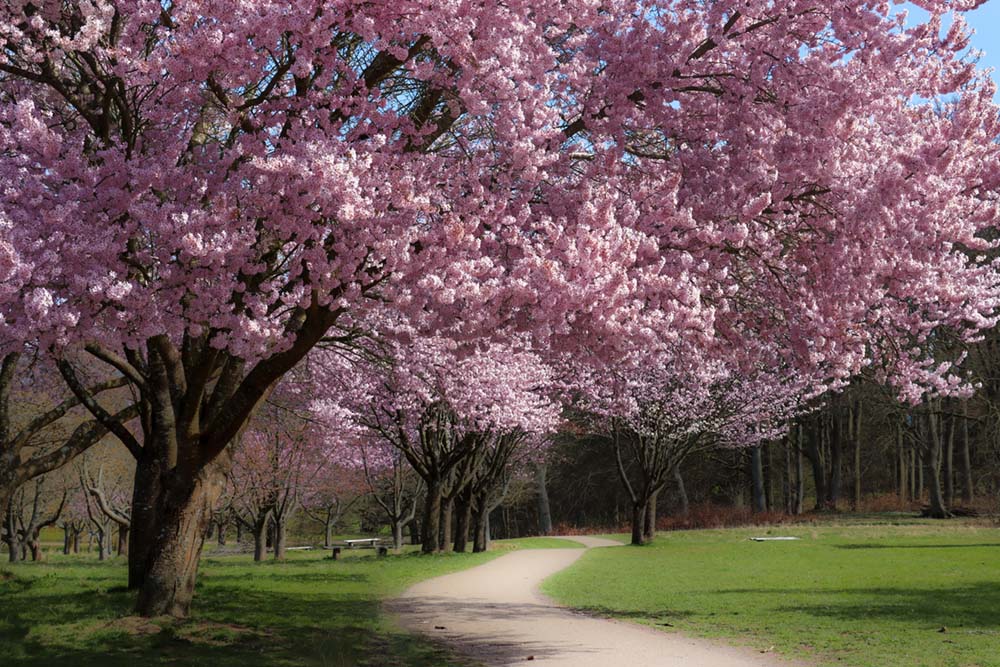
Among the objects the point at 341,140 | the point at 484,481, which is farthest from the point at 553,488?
the point at 341,140

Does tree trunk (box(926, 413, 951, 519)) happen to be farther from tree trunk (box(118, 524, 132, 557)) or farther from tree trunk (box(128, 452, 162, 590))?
tree trunk (box(118, 524, 132, 557))

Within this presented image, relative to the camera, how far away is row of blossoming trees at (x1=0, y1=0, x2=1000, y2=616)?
322 inches

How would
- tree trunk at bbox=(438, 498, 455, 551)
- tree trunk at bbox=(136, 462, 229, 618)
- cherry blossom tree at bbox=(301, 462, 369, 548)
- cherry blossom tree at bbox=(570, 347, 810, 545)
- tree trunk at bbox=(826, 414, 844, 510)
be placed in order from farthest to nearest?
1. tree trunk at bbox=(826, 414, 844, 510)
2. cherry blossom tree at bbox=(301, 462, 369, 548)
3. cherry blossom tree at bbox=(570, 347, 810, 545)
4. tree trunk at bbox=(438, 498, 455, 551)
5. tree trunk at bbox=(136, 462, 229, 618)

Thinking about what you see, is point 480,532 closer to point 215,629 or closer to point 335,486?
point 335,486

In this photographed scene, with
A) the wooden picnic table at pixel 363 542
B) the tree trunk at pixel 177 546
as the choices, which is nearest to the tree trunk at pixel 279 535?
the wooden picnic table at pixel 363 542

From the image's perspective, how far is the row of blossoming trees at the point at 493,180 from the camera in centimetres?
818

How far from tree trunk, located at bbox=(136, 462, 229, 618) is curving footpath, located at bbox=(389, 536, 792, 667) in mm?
3302

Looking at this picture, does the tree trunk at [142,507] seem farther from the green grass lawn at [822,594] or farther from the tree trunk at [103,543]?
the tree trunk at [103,543]

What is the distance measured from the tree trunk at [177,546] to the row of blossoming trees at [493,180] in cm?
5

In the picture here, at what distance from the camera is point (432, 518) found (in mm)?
30344

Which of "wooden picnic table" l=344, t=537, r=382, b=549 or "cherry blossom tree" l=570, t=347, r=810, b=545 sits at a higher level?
"cherry blossom tree" l=570, t=347, r=810, b=545

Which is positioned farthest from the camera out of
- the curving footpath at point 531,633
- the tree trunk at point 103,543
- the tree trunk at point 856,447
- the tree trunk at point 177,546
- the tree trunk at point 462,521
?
the tree trunk at point 856,447

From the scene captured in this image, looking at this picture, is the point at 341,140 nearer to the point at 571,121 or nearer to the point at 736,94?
the point at 571,121

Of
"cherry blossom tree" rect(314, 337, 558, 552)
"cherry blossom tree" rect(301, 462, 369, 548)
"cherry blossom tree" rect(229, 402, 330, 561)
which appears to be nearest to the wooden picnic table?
"cherry blossom tree" rect(301, 462, 369, 548)
